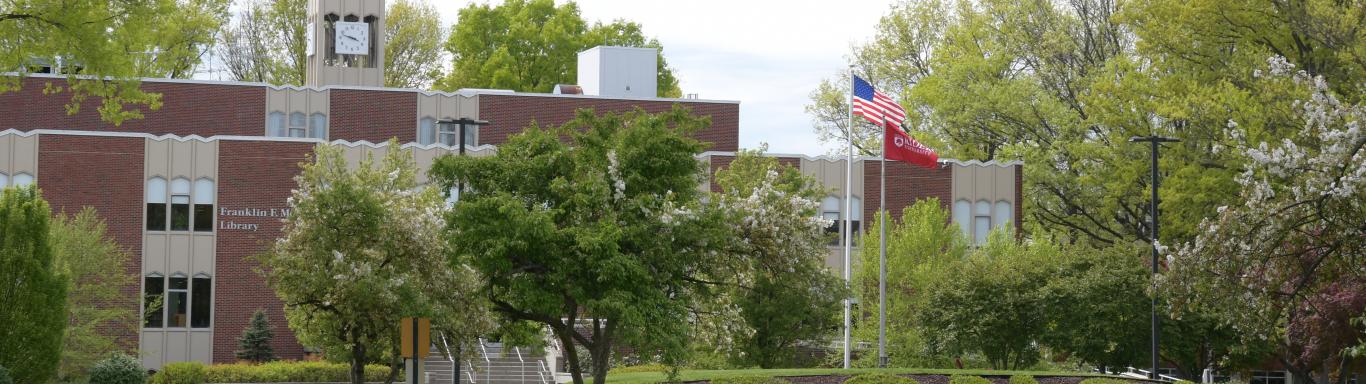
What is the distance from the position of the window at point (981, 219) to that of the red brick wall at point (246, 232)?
72.6ft

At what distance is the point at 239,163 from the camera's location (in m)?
47.6

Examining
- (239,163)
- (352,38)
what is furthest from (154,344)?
(352,38)

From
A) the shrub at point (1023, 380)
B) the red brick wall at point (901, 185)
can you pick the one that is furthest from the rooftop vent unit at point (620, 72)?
the shrub at point (1023, 380)

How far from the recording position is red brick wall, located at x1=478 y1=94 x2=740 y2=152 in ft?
185

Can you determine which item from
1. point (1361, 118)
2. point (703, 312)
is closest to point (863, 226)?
point (703, 312)

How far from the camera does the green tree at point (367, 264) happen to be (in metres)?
Result: 27.6

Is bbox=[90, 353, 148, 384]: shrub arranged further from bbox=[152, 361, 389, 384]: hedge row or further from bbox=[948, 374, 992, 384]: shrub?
bbox=[948, 374, 992, 384]: shrub

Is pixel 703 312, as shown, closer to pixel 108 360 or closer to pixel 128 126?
pixel 108 360

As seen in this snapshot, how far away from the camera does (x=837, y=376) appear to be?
32.3 meters

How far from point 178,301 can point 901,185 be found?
76.7ft

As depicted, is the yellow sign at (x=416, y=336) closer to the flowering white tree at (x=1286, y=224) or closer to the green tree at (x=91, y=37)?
the green tree at (x=91, y=37)

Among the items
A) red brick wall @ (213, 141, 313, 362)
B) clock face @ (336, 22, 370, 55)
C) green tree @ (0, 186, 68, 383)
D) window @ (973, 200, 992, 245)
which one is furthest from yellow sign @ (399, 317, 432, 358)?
clock face @ (336, 22, 370, 55)

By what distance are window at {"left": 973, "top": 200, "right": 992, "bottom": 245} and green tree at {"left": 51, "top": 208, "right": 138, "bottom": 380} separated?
27.2 meters

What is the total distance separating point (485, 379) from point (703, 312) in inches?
565
